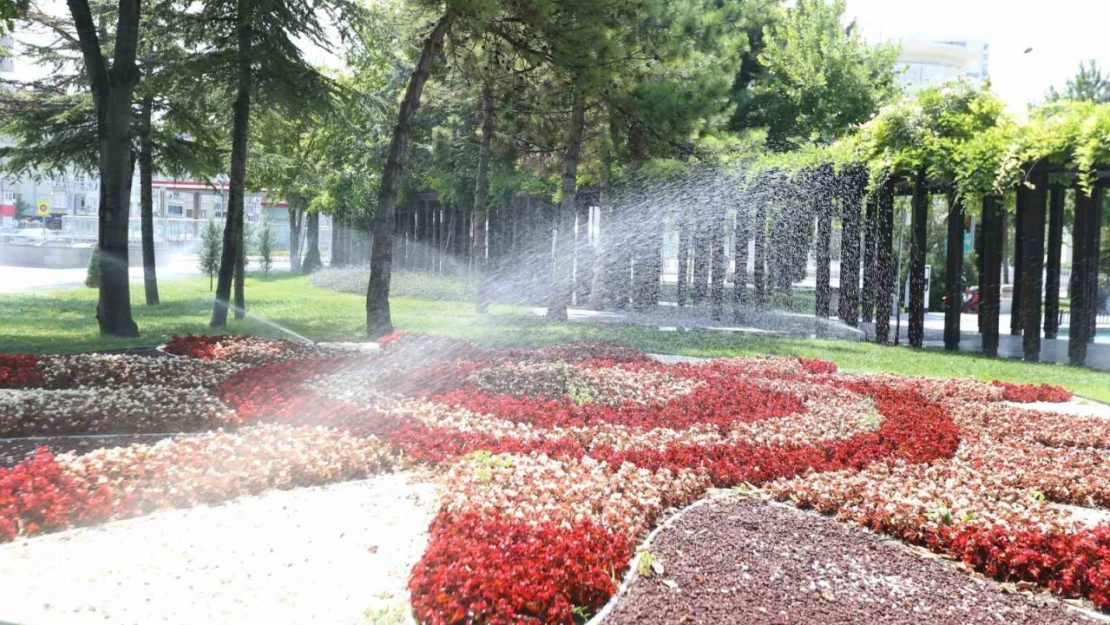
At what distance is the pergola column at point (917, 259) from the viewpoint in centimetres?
1453

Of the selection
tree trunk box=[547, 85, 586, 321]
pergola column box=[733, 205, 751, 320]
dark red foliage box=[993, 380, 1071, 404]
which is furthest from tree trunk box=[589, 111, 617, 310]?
dark red foliage box=[993, 380, 1071, 404]

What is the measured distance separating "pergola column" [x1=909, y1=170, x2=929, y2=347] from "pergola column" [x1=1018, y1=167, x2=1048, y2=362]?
4.77ft

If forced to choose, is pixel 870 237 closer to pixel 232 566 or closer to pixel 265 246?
pixel 232 566

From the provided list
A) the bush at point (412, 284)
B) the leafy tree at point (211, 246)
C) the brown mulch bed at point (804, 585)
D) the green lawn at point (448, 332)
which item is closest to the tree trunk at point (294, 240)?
the leafy tree at point (211, 246)

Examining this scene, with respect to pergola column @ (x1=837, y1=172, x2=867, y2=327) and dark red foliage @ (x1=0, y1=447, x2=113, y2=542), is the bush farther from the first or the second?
dark red foliage @ (x1=0, y1=447, x2=113, y2=542)

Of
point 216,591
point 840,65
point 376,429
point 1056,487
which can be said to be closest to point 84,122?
point 376,429

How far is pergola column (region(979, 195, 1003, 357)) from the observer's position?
45.5ft

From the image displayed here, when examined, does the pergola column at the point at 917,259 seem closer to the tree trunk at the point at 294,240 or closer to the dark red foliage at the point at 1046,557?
the dark red foliage at the point at 1046,557

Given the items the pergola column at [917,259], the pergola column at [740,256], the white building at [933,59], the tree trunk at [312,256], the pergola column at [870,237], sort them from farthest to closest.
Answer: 1. the white building at [933,59]
2. the tree trunk at [312,256]
3. the pergola column at [740,256]
4. the pergola column at [870,237]
5. the pergola column at [917,259]

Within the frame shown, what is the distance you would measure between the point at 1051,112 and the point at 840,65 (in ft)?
45.9

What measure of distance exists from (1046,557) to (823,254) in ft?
45.1

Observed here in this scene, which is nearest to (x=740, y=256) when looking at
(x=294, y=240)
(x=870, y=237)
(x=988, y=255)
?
(x=870, y=237)

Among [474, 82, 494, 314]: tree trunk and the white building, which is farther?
the white building

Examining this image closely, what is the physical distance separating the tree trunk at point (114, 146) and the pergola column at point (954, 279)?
1231cm
